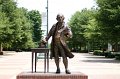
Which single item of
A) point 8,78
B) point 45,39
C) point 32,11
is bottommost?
point 8,78

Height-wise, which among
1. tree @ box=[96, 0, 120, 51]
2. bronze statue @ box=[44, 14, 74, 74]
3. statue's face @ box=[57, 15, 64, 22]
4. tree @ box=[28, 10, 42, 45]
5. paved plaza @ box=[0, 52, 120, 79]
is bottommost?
paved plaza @ box=[0, 52, 120, 79]

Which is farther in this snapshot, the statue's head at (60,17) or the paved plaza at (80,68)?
the paved plaza at (80,68)

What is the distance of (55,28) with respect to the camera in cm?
1510

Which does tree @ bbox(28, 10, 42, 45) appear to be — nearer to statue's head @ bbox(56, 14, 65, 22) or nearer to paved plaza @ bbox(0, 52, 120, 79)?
paved plaza @ bbox(0, 52, 120, 79)

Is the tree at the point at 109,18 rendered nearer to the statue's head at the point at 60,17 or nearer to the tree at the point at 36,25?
the statue's head at the point at 60,17

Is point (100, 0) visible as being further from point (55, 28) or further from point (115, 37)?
point (55, 28)

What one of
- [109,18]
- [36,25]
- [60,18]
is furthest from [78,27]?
[60,18]

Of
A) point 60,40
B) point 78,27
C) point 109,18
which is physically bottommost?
point 60,40

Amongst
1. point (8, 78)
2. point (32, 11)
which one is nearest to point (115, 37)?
point (8, 78)

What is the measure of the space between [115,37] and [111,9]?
3.28 m

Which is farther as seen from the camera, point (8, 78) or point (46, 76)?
point (8, 78)

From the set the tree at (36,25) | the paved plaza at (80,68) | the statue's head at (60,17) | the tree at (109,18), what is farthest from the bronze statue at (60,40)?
the tree at (36,25)

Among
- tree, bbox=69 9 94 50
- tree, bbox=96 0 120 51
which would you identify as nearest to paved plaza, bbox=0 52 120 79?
tree, bbox=96 0 120 51

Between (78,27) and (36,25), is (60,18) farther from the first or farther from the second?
(36,25)
